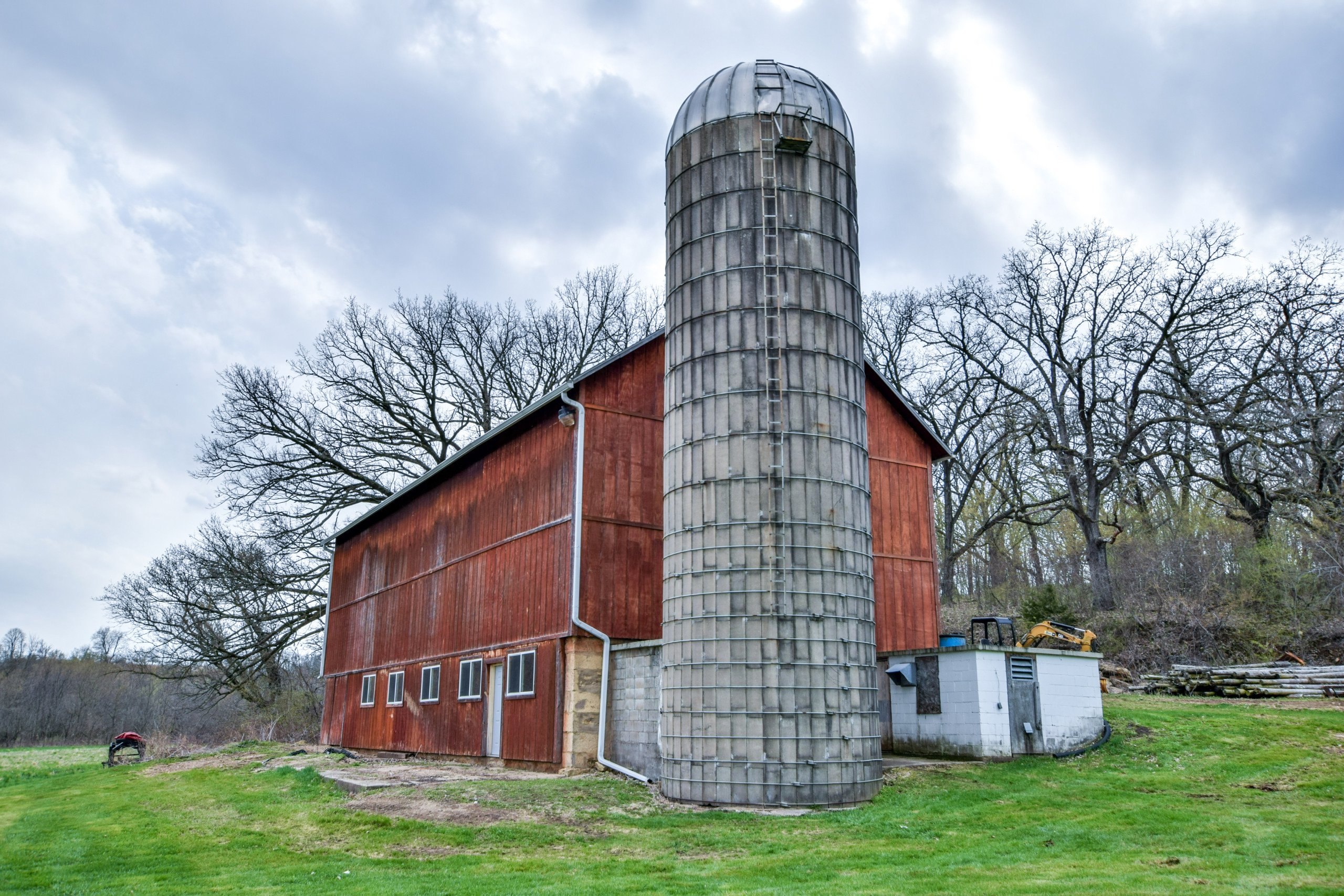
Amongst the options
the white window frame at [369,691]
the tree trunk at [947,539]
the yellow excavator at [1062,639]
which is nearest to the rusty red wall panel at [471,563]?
the white window frame at [369,691]

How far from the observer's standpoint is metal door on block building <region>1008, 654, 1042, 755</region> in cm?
1480

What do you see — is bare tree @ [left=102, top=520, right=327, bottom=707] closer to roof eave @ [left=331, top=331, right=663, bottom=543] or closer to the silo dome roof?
roof eave @ [left=331, top=331, right=663, bottom=543]

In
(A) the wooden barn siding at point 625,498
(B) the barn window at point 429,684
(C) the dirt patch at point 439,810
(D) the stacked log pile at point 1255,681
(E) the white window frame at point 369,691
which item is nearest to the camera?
(C) the dirt patch at point 439,810

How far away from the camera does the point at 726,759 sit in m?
12.5

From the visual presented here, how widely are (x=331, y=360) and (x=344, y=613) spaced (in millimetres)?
10675

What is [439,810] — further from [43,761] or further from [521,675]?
[43,761]

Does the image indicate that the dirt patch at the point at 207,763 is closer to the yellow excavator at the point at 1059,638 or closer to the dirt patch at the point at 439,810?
the dirt patch at the point at 439,810

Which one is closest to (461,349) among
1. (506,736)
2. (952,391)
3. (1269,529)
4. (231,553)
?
(231,553)

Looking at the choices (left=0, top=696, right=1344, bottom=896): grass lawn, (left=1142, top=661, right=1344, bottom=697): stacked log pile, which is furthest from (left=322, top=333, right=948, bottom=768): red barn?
(left=1142, top=661, right=1344, bottom=697): stacked log pile

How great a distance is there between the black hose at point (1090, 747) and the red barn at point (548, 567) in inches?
180

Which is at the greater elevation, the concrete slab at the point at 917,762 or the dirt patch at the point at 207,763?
the concrete slab at the point at 917,762

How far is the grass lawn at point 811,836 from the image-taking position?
824cm

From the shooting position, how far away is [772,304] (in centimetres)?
1403

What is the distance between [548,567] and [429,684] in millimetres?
6645
